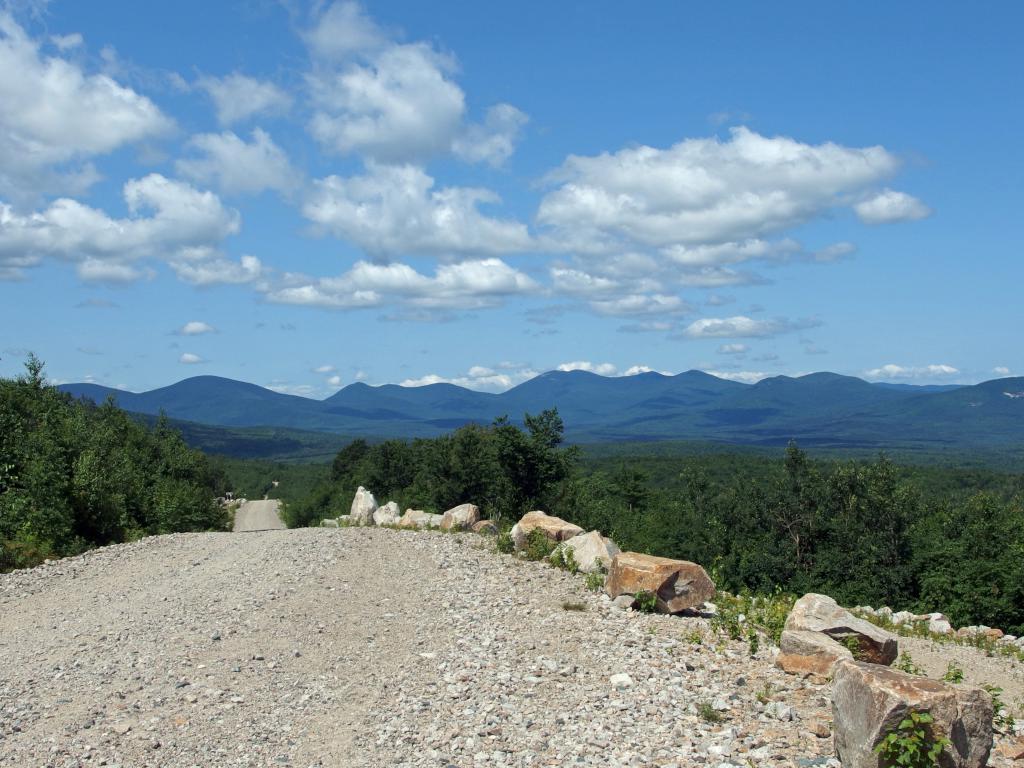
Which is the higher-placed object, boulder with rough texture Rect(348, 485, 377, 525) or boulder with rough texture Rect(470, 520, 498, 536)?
boulder with rough texture Rect(470, 520, 498, 536)

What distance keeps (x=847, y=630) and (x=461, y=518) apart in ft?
54.5

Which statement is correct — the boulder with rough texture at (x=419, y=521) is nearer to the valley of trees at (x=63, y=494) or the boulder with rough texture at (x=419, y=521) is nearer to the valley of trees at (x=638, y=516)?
the valley of trees at (x=638, y=516)

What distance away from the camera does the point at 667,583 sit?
53.1 ft

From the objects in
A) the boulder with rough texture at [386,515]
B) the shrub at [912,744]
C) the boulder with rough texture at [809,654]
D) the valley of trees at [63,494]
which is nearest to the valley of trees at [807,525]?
the boulder with rough texture at [386,515]

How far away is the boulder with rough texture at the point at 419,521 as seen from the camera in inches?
1196

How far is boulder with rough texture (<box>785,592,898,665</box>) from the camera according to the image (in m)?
13.7

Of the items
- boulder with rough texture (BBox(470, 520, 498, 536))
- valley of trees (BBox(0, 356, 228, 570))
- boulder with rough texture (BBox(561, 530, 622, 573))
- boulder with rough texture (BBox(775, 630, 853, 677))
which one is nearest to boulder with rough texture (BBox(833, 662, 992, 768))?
boulder with rough texture (BBox(775, 630, 853, 677))

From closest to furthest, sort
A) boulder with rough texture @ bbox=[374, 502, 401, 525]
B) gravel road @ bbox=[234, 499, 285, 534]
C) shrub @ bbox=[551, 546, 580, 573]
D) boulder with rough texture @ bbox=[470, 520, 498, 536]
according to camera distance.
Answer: shrub @ bbox=[551, 546, 580, 573], boulder with rough texture @ bbox=[470, 520, 498, 536], boulder with rough texture @ bbox=[374, 502, 401, 525], gravel road @ bbox=[234, 499, 285, 534]

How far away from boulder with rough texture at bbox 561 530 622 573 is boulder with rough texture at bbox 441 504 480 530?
791cm

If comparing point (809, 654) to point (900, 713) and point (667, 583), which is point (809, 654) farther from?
point (667, 583)

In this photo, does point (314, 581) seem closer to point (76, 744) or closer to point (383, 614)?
point (383, 614)

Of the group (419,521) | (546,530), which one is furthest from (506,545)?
(419,521)

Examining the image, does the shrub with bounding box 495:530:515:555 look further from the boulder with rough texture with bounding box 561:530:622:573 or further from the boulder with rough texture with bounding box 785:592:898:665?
the boulder with rough texture with bounding box 785:592:898:665

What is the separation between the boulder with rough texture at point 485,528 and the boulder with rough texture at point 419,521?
7.56 ft
